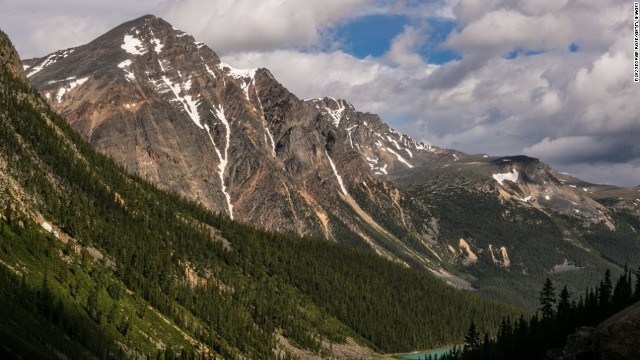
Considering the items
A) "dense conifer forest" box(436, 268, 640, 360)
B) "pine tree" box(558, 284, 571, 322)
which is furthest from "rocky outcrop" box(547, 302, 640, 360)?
"pine tree" box(558, 284, 571, 322)

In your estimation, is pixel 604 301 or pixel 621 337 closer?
pixel 621 337

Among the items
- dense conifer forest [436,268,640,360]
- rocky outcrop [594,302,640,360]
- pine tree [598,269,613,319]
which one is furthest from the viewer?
pine tree [598,269,613,319]

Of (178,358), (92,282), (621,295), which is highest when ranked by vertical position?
(621,295)

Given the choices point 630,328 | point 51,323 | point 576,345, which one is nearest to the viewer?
point 630,328

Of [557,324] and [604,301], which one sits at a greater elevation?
[604,301]

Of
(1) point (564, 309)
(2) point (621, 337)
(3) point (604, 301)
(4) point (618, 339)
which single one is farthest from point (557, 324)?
(2) point (621, 337)

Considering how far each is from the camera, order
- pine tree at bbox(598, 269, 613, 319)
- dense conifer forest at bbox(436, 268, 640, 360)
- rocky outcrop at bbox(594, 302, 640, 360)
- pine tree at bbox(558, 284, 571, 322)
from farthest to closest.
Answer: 1. pine tree at bbox(558, 284, 571, 322)
2. pine tree at bbox(598, 269, 613, 319)
3. dense conifer forest at bbox(436, 268, 640, 360)
4. rocky outcrop at bbox(594, 302, 640, 360)

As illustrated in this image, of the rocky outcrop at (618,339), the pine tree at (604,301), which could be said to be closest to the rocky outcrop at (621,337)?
the rocky outcrop at (618,339)

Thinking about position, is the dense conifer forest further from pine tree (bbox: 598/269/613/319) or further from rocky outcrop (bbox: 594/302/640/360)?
rocky outcrop (bbox: 594/302/640/360)

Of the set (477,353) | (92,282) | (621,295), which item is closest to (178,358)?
(92,282)

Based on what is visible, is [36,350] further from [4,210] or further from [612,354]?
[612,354]

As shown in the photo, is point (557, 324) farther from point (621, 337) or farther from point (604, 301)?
point (621, 337)

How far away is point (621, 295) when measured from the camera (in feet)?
543

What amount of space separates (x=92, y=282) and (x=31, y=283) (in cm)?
2941
